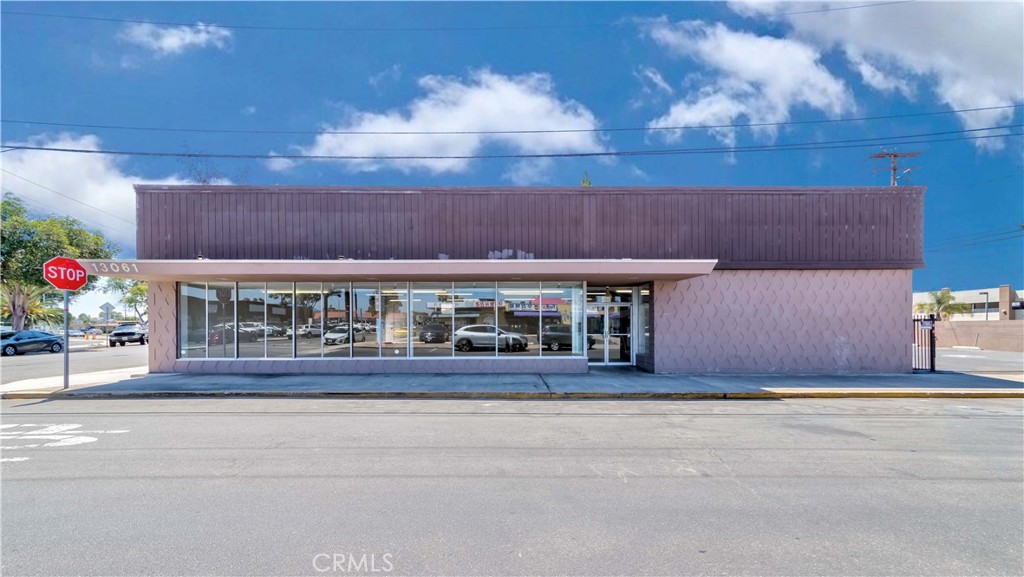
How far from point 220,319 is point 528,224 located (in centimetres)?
1030

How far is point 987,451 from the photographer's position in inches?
280

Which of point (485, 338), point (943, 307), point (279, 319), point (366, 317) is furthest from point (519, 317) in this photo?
point (943, 307)

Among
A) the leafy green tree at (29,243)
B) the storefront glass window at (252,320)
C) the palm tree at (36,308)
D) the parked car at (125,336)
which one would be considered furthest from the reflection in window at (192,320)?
the palm tree at (36,308)

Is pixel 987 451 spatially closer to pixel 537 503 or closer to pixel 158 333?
pixel 537 503

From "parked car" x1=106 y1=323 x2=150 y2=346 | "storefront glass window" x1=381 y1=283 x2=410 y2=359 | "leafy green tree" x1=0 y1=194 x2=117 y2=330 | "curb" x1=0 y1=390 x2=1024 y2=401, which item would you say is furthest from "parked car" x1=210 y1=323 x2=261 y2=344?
"parked car" x1=106 y1=323 x2=150 y2=346

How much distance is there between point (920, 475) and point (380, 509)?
6.25 m

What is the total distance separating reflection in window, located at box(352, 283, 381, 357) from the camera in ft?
51.9

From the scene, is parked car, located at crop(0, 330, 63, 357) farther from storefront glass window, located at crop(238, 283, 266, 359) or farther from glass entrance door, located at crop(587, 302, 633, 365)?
glass entrance door, located at crop(587, 302, 633, 365)

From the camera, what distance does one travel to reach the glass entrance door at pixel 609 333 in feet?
57.3

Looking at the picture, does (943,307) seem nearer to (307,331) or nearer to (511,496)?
(307,331)

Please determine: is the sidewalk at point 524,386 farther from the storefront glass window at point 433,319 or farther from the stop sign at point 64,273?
the stop sign at point 64,273

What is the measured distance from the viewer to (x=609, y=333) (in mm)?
17594

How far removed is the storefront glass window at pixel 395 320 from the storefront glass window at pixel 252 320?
383cm

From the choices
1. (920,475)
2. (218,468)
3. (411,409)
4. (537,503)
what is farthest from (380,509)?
(920,475)
